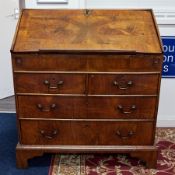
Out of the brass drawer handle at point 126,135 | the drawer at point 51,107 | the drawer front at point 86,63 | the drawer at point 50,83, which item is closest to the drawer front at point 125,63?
the drawer front at point 86,63

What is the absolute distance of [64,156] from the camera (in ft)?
8.40

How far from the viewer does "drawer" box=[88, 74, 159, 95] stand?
211 cm

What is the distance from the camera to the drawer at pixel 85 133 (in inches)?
88.7

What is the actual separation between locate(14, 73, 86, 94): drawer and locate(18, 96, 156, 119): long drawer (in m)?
0.05

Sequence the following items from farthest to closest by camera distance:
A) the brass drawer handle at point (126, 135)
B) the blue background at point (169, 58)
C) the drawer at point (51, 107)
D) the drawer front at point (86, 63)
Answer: the blue background at point (169, 58) → the brass drawer handle at point (126, 135) → the drawer at point (51, 107) → the drawer front at point (86, 63)

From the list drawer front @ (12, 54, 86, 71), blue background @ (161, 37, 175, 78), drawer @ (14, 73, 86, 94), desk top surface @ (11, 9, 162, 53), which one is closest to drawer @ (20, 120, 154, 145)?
drawer @ (14, 73, 86, 94)

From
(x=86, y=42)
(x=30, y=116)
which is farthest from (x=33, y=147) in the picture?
(x=86, y=42)

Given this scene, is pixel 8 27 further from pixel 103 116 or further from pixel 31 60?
pixel 103 116

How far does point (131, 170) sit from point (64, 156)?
0.55m

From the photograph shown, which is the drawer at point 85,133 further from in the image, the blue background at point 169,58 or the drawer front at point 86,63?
the blue background at point 169,58

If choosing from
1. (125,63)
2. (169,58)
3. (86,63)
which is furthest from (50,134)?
(169,58)

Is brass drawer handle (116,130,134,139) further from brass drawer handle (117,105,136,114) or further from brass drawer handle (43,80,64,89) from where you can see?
brass drawer handle (43,80,64,89)

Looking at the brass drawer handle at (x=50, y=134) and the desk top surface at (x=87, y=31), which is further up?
the desk top surface at (x=87, y=31)

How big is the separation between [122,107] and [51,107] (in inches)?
19.6
